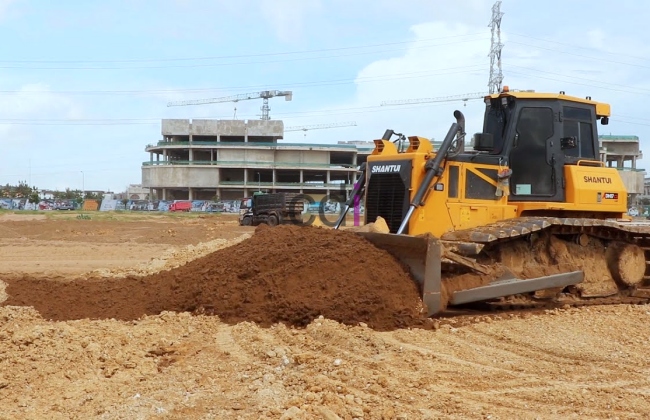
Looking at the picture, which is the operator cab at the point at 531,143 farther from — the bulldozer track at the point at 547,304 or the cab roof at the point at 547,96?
the bulldozer track at the point at 547,304

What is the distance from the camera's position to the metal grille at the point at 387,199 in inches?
373

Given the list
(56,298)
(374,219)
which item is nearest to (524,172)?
(374,219)

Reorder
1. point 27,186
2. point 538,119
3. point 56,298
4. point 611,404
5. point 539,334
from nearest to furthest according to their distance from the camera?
point 611,404 < point 539,334 < point 56,298 < point 538,119 < point 27,186

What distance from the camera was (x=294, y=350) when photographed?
6805mm

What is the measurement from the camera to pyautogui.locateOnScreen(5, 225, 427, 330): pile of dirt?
7.84 metres

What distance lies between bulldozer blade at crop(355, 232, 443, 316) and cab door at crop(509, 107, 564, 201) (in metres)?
2.31

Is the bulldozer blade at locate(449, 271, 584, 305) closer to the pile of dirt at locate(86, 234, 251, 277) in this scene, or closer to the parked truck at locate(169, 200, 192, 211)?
the pile of dirt at locate(86, 234, 251, 277)

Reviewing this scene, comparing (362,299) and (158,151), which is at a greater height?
(158,151)

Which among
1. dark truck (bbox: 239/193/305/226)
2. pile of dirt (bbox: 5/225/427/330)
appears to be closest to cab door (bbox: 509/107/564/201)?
pile of dirt (bbox: 5/225/427/330)

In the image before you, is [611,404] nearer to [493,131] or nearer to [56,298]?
[493,131]

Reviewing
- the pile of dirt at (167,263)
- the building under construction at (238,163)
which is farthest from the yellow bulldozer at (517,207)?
the building under construction at (238,163)

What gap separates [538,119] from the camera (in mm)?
9867

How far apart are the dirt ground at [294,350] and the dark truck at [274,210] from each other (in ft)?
83.4

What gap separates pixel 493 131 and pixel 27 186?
92.8 m
